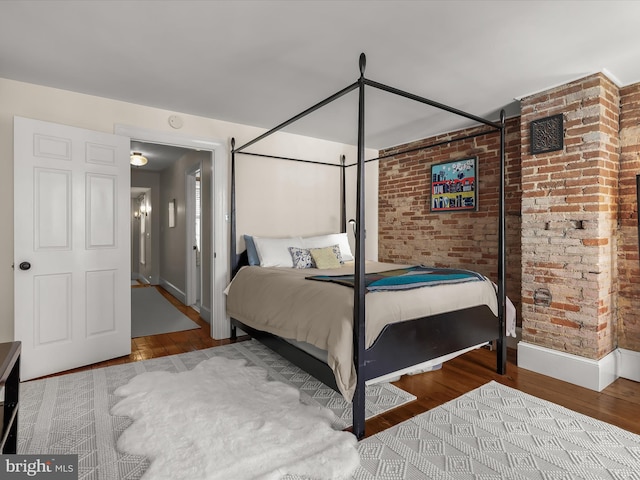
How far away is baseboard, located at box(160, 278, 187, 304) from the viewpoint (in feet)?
19.3

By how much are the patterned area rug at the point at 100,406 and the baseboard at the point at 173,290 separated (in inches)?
104

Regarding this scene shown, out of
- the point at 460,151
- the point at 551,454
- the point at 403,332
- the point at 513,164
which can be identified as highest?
the point at 460,151

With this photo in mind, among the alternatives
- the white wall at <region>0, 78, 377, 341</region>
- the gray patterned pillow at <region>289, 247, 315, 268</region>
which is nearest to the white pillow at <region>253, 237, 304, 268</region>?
the gray patterned pillow at <region>289, 247, 315, 268</region>

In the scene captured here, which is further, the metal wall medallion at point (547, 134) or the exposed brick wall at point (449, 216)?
the exposed brick wall at point (449, 216)

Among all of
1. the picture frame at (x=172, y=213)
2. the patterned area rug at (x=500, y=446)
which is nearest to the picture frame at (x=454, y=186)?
the patterned area rug at (x=500, y=446)

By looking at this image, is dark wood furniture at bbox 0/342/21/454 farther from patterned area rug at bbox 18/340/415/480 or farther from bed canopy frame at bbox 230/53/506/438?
bed canopy frame at bbox 230/53/506/438

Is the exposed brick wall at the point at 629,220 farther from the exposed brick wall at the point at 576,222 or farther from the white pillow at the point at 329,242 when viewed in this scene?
Answer: the white pillow at the point at 329,242

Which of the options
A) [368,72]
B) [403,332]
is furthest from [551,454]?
[368,72]

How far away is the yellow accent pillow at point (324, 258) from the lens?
3818 millimetres

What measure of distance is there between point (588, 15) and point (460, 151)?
2.25 metres

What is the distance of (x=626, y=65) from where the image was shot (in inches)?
104

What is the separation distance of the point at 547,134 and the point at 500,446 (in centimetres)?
248

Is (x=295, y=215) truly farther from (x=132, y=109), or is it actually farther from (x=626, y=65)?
(x=626, y=65)

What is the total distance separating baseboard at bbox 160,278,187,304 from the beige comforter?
3012 millimetres
